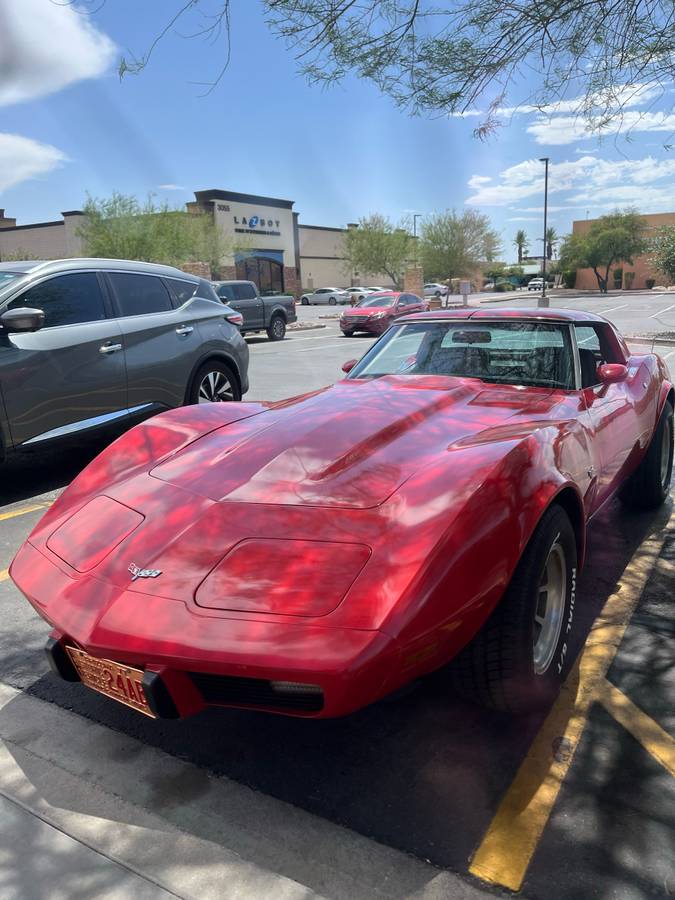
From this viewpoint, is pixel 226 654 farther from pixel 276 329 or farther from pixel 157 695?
pixel 276 329

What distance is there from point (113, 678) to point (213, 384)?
4.91 metres

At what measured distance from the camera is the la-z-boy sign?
4919cm

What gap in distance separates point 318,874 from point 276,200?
55347 mm

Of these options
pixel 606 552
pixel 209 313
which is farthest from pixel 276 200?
pixel 606 552

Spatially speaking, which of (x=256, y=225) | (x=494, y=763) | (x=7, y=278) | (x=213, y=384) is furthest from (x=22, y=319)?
(x=256, y=225)

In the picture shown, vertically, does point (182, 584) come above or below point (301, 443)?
below

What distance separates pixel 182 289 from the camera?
22.3ft

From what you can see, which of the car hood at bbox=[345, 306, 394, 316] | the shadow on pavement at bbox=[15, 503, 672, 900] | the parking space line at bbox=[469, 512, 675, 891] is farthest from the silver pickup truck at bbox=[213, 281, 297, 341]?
the shadow on pavement at bbox=[15, 503, 672, 900]

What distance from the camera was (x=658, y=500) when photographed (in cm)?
500

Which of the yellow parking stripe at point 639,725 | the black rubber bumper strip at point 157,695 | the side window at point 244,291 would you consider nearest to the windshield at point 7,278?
the black rubber bumper strip at point 157,695

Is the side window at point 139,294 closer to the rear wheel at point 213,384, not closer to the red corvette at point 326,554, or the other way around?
the rear wheel at point 213,384

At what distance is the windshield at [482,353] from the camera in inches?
148

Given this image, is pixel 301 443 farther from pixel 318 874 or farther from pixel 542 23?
pixel 542 23

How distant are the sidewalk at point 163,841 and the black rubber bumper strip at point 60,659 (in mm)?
330
